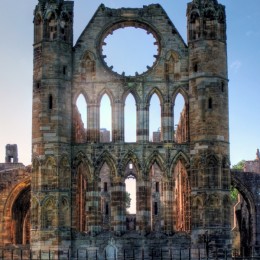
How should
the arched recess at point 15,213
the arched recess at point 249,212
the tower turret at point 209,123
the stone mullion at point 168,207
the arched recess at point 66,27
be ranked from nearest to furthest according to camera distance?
the tower turret at point 209,123 → the stone mullion at point 168,207 → the arched recess at point 66,27 → the arched recess at point 15,213 → the arched recess at point 249,212

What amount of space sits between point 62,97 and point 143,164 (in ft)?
16.4

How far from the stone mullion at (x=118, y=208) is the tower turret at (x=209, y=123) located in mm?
3332

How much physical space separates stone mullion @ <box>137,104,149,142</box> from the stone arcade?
0.16 ft

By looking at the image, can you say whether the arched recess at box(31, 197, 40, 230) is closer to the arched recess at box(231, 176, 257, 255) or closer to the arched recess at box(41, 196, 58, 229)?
the arched recess at box(41, 196, 58, 229)

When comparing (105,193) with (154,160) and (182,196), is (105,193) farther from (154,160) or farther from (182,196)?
(154,160)

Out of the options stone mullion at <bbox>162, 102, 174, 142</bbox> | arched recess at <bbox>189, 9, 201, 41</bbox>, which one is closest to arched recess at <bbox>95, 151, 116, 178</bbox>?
stone mullion at <bbox>162, 102, 174, 142</bbox>

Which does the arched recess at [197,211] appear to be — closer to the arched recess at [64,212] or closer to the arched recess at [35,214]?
the arched recess at [64,212]

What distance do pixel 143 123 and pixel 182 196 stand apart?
Result: 5118mm

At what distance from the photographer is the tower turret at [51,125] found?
32.0 metres

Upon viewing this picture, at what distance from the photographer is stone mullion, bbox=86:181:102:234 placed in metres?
32.7

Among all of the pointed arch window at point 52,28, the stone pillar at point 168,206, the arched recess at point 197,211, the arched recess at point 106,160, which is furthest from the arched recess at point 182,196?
the pointed arch window at point 52,28

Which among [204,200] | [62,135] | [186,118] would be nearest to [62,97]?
[62,135]

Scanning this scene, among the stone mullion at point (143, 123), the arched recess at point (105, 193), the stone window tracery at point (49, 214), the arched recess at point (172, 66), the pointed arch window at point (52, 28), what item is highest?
the pointed arch window at point (52, 28)

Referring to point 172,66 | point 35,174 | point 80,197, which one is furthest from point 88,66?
point 80,197
